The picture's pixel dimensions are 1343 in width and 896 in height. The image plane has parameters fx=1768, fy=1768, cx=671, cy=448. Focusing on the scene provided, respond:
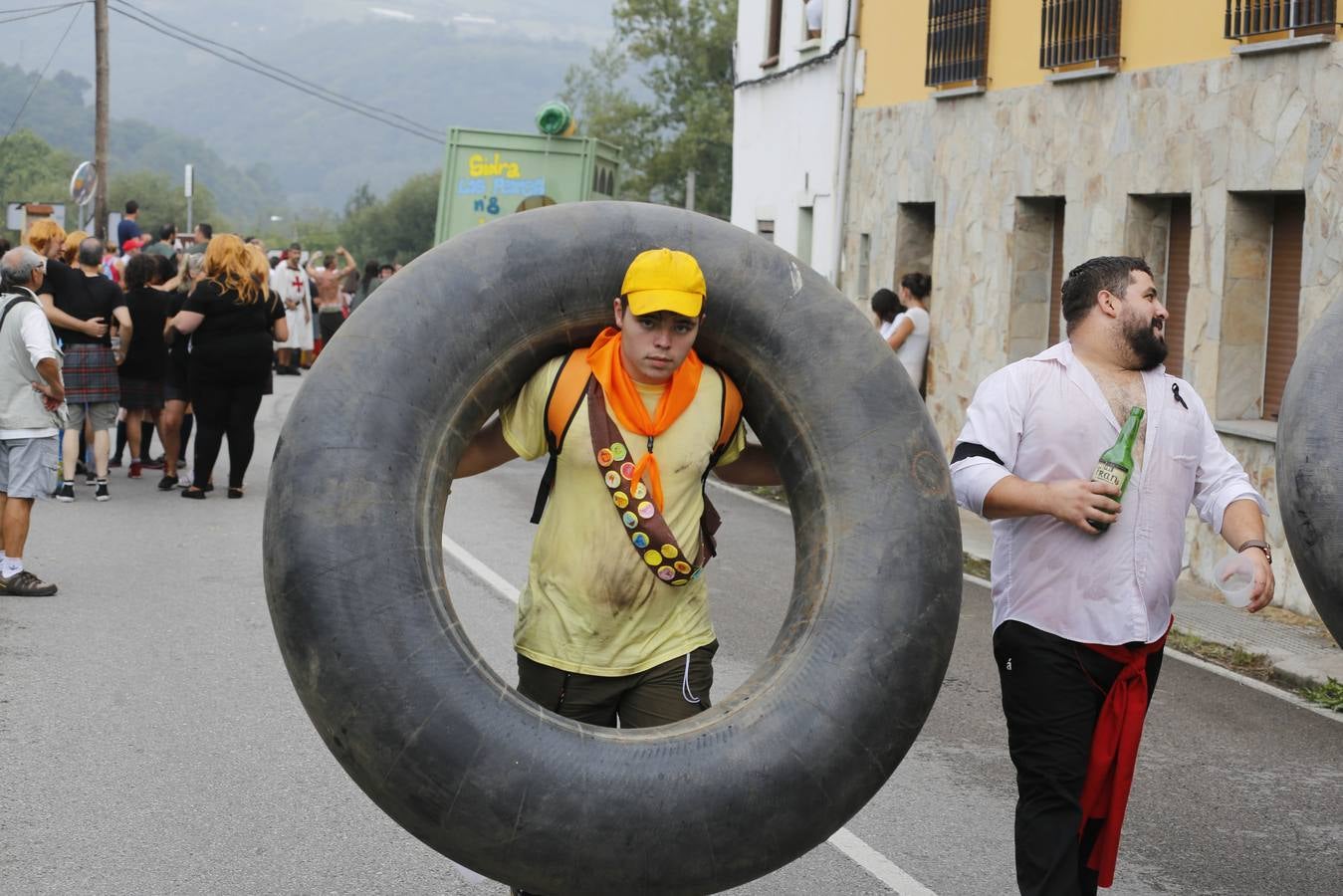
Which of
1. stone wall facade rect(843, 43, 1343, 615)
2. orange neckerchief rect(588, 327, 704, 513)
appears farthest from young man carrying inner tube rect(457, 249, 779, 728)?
stone wall facade rect(843, 43, 1343, 615)

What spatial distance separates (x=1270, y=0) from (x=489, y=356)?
903 centimetres

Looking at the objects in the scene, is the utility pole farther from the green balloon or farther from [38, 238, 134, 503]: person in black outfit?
[38, 238, 134, 503]: person in black outfit

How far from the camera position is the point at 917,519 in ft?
13.1

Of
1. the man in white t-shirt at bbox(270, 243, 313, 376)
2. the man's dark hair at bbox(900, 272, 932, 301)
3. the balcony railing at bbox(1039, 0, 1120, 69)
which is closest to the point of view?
the balcony railing at bbox(1039, 0, 1120, 69)

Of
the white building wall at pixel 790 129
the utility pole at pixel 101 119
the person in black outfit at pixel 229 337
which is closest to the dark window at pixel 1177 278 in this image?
the person in black outfit at pixel 229 337

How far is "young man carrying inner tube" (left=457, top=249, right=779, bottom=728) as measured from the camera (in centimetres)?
412

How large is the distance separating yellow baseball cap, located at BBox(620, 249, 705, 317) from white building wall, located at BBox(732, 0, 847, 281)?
15928 mm

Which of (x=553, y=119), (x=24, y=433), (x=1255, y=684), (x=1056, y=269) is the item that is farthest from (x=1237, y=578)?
(x=553, y=119)

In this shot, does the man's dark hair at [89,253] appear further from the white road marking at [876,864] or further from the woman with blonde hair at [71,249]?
the white road marking at [876,864]

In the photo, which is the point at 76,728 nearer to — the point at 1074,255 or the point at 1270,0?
the point at 1270,0

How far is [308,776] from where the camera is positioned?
6348mm

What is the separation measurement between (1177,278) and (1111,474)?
29.9 feet

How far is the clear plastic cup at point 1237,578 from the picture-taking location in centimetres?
456

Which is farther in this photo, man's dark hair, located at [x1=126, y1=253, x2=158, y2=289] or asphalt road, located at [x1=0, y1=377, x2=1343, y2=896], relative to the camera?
man's dark hair, located at [x1=126, y1=253, x2=158, y2=289]
